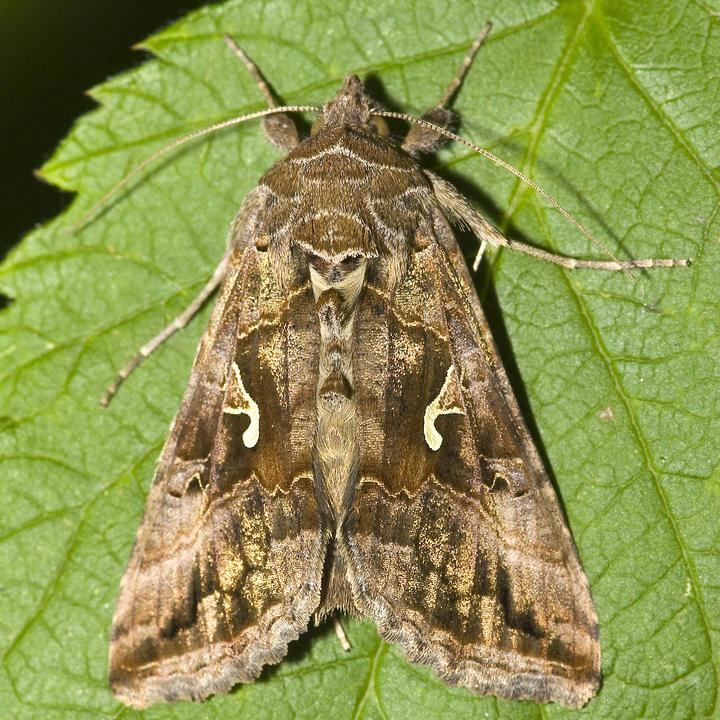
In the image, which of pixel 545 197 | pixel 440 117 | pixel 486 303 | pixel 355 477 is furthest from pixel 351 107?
pixel 355 477

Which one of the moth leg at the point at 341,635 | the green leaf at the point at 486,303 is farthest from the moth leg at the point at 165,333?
the moth leg at the point at 341,635

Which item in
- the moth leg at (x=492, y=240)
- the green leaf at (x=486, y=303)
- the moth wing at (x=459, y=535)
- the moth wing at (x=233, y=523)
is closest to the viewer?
the moth wing at (x=459, y=535)

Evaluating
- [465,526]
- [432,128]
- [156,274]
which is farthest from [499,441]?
[156,274]

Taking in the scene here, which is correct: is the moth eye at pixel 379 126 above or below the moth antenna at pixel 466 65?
below

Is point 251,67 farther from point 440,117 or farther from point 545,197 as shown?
point 545,197

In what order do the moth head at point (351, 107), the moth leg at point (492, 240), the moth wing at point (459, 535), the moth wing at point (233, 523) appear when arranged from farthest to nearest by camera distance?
the moth head at point (351, 107), the moth leg at point (492, 240), the moth wing at point (233, 523), the moth wing at point (459, 535)

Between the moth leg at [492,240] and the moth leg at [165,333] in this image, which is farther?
the moth leg at [165,333]

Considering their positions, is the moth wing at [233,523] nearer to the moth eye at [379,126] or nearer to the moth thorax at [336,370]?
the moth thorax at [336,370]

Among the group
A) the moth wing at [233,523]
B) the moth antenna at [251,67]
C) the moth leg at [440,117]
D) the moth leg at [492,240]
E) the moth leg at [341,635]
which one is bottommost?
the moth leg at [341,635]
